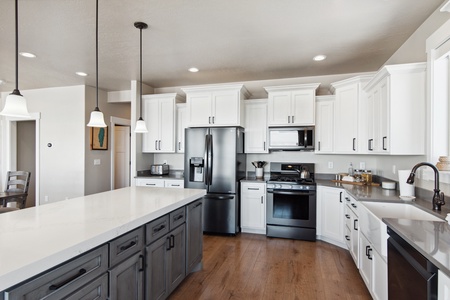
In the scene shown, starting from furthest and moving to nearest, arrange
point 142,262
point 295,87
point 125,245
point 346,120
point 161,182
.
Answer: point 161,182 → point 295,87 → point 346,120 → point 142,262 → point 125,245

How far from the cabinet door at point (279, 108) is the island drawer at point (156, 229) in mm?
2566

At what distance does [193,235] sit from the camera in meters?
2.50

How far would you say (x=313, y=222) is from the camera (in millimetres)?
3648

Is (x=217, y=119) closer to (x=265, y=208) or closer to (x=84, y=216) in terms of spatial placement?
(x=265, y=208)

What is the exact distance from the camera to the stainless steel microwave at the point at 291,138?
389 cm

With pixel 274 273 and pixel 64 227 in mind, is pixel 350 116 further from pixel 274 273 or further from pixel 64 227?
pixel 64 227

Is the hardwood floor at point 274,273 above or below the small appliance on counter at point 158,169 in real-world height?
below

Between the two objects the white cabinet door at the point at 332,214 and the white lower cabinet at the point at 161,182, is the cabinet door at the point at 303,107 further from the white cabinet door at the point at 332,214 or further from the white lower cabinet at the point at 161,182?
the white lower cabinet at the point at 161,182

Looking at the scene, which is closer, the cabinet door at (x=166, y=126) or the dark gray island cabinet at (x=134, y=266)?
the dark gray island cabinet at (x=134, y=266)

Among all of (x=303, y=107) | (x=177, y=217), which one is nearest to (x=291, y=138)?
(x=303, y=107)

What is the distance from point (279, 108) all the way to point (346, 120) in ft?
3.26

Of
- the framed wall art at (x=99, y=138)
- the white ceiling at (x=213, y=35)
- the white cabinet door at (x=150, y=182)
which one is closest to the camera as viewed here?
the white ceiling at (x=213, y=35)

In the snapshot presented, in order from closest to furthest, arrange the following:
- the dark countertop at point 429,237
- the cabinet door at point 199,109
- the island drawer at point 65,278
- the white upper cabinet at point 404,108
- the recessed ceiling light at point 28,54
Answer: the island drawer at point 65,278
the dark countertop at point 429,237
the white upper cabinet at point 404,108
the recessed ceiling light at point 28,54
the cabinet door at point 199,109

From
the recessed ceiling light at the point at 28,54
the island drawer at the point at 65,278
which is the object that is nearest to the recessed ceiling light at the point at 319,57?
the island drawer at the point at 65,278
